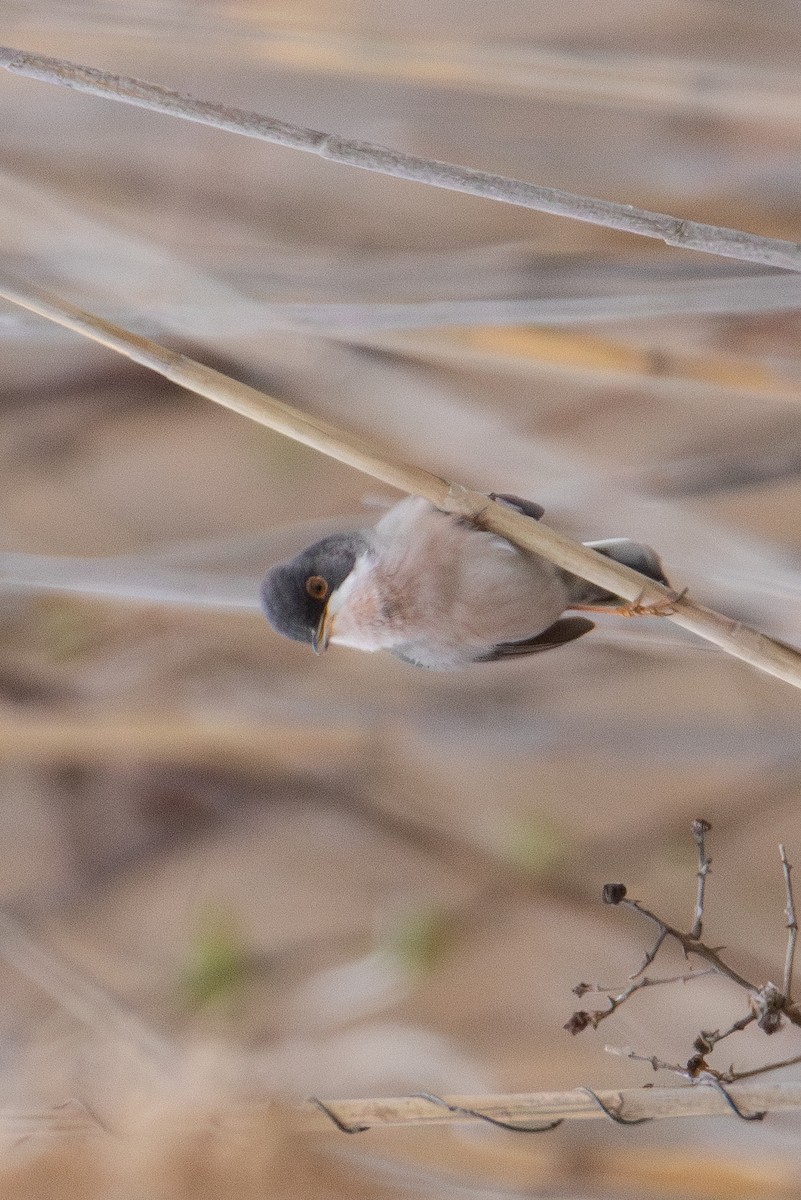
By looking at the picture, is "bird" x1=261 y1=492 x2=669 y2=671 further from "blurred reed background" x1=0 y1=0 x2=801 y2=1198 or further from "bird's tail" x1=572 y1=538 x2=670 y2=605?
"blurred reed background" x1=0 y1=0 x2=801 y2=1198

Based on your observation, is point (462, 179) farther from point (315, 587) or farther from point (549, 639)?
point (549, 639)

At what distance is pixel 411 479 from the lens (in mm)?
987

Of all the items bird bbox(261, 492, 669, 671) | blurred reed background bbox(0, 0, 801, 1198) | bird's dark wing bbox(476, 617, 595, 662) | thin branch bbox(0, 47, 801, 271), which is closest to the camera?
thin branch bbox(0, 47, 801, 271)

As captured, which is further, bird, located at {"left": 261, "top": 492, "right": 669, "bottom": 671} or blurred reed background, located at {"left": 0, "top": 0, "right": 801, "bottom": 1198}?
blurred reed background, located at {"left": 0, "top": 0, "right": 801, "bottom": 1198}

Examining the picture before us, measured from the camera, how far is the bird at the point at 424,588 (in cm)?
122

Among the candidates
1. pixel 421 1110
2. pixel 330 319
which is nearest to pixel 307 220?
pixel 330 319

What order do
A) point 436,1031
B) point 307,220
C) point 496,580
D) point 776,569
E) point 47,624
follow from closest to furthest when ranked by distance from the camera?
1. point 496,580
2. point 776,569
3. point 307,220
4. point 436,1031
5. point 47,624

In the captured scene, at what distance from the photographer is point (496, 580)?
1.22 m

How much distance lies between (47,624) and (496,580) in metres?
1.23

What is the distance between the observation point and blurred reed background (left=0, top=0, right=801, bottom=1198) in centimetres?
163

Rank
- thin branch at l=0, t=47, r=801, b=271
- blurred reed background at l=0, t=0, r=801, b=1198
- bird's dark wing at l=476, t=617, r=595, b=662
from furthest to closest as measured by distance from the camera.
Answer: blurred reed background at l=0, t=0, r=801, b=1198 → bird's dark wing at l=476, t=617, r=595, b=662 → thin branch at l=0, t=47, r=801, b=271

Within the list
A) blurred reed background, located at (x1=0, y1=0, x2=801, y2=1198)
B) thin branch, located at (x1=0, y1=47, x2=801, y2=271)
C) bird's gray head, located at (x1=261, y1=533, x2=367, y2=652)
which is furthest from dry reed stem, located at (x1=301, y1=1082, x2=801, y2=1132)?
thin branch, located at (x1=0, y1=47, x2=801, y2=271)

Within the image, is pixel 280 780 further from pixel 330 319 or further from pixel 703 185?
pixel 703 185

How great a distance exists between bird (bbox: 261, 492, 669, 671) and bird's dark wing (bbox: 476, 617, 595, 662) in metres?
0.06
